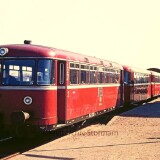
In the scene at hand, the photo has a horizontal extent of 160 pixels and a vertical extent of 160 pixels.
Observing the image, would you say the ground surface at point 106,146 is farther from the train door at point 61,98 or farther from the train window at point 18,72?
the train window at point 18,72

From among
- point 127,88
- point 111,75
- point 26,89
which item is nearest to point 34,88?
point 26,89

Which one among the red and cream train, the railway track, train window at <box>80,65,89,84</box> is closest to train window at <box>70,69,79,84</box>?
the red and cream train

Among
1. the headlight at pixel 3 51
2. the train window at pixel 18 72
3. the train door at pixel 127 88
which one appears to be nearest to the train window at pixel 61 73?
the train window at pixel 18 72

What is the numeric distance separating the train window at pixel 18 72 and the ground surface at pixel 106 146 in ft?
6.81

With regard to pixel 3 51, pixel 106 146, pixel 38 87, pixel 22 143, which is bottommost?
pixel 22 143

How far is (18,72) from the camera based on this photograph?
1162 cm

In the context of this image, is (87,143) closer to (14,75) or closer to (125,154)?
(125,154)

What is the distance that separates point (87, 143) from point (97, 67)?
5634 mm

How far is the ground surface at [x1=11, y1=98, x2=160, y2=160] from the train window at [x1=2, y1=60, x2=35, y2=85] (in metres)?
2.08

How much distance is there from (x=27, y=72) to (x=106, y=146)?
324 centimetres

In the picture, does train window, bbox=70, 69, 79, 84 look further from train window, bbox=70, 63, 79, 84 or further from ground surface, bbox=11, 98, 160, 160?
ground surface, bbox=11, 98, 160, 160

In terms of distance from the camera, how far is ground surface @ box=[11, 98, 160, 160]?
985cm

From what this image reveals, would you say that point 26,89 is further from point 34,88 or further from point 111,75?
point 111,75

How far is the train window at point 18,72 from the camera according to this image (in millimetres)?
11555
